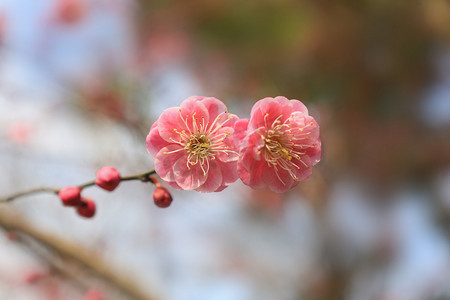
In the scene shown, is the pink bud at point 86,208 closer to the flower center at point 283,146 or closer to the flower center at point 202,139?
the flower center at point 202,139

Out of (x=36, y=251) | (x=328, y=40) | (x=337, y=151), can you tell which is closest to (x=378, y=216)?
(x=337, y=151)

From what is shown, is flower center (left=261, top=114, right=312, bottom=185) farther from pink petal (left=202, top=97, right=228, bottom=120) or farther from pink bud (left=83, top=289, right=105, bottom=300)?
pink bud (left=83, top=289, right=105, bottom=300)

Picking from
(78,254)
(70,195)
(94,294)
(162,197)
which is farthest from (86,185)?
(94,294)

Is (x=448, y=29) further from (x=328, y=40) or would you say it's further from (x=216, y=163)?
(x=216, y=163)

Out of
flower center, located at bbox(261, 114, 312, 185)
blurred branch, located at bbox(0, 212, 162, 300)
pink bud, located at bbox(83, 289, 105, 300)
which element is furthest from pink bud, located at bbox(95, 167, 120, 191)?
pink bud, located at bbox(83, 289, 105, 300)

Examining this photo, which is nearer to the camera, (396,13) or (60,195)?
(60,195)

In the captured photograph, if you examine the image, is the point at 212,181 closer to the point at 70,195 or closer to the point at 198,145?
the point at 198,145

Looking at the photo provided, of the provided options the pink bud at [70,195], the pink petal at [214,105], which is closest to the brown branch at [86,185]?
the pink bud at [70,195]
